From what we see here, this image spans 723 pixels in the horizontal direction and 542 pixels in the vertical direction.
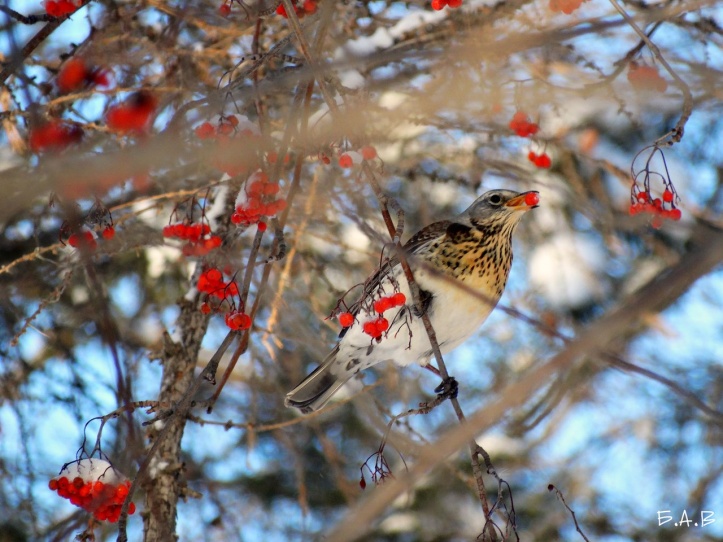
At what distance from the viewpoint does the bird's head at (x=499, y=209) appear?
3.32 metres

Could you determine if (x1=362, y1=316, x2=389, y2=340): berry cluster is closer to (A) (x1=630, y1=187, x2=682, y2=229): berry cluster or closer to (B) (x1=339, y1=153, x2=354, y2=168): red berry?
(B) (x1=339, y1=153, x2=354, y2=168): red berry

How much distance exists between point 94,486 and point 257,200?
93 centimetres

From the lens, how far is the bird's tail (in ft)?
11.0

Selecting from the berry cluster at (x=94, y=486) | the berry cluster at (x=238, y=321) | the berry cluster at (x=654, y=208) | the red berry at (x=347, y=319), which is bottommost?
the berry cluster at (x=94, y=486)

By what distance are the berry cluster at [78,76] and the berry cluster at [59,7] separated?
381 millimetres

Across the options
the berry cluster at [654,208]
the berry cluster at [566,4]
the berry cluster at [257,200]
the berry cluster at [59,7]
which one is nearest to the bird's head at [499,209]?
the berry cluster at [654,208]

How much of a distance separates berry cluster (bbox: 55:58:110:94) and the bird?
132cm

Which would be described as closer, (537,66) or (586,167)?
(537,66)

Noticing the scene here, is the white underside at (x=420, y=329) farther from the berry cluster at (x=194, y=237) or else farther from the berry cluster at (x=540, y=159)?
the berry cluster at (x=194, y=237)

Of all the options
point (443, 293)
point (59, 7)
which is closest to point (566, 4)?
point (443, 293)

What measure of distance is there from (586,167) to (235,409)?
2.57 meters

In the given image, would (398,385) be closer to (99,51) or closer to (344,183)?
(344,183)

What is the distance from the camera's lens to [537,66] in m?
4.12

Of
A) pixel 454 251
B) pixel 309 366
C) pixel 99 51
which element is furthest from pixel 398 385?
pixel 99 51
